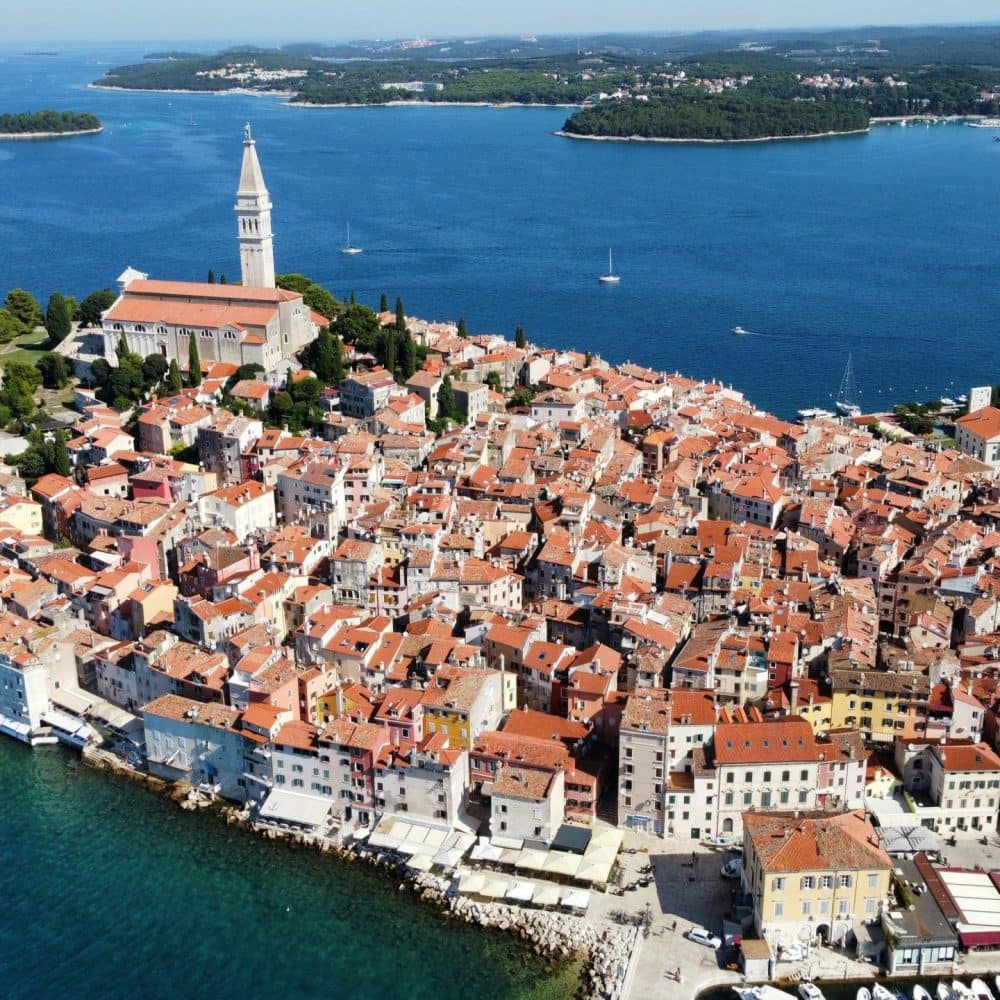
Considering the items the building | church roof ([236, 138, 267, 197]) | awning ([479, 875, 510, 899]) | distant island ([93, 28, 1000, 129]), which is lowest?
awning ([479, 875, 510, 899])

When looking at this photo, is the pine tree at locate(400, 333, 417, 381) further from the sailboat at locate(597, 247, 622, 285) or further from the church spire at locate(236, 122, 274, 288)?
the sailboat at locate(597, 247, 622, 285)

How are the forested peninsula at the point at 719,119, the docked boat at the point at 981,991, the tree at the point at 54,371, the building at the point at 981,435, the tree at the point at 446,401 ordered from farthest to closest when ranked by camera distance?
the forested peninsula at the point at 719,119 → the tree at the point at 54,371 → the building at the point at 981,435 → the tree at the point at 446,401 → the docked boat at the point at 981,991

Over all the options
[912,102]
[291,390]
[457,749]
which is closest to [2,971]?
[457,749]

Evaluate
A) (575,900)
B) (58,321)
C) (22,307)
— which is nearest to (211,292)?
(58,321)

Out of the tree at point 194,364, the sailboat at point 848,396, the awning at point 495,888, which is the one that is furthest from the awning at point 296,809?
the sailboat at point 848,396

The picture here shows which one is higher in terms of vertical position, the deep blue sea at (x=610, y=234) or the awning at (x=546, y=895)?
the deep blue sea at (x=610, y=234)

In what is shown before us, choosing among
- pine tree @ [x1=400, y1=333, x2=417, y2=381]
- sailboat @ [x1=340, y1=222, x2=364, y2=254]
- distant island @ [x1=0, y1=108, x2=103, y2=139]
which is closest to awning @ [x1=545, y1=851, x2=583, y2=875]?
pine tree @ [x1=400, y1=333, x2=417, y2=381]

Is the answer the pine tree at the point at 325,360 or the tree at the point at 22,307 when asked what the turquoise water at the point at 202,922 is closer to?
the pine tree at the point at 325,360
